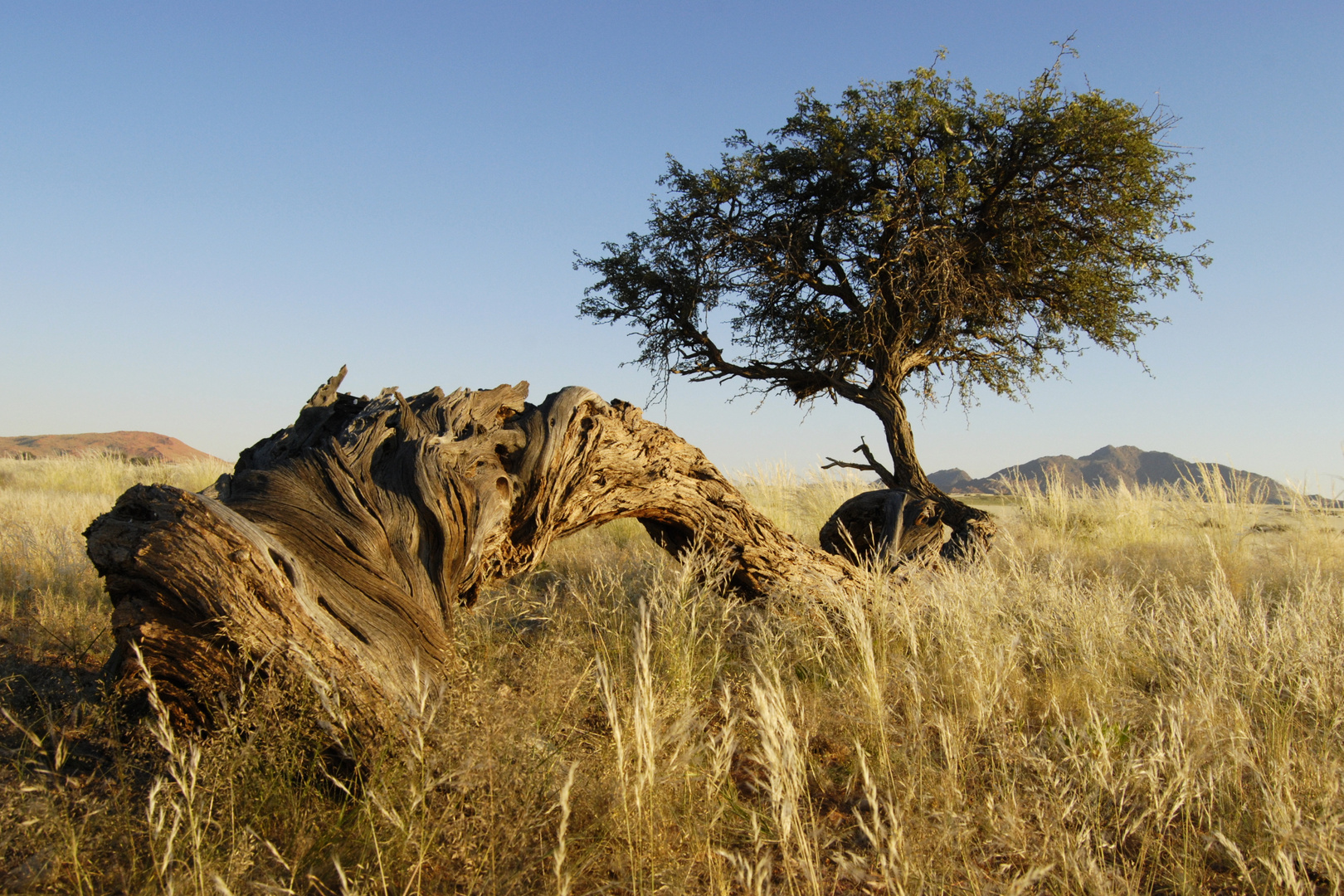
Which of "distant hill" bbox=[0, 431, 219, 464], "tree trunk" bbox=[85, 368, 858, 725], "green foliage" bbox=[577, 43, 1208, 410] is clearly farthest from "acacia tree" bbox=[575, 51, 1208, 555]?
"distant hill" bbox=[0, 431, 219, 464]

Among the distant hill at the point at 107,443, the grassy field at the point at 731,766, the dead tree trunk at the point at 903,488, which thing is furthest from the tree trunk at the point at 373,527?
the distant hill at the point at 107,443

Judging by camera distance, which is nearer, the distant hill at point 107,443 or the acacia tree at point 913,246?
the acacia tree at point 913,246

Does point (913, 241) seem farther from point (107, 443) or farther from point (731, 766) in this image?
point (107, 443)

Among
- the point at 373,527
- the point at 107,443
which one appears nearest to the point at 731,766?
the point at 373,527

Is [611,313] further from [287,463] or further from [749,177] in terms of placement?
[287,463]

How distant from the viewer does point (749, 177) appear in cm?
879

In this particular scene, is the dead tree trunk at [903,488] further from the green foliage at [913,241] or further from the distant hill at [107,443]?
the distant hill at [107,443]

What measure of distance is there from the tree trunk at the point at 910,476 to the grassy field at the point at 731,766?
8.55ft

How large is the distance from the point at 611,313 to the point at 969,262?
431 cm

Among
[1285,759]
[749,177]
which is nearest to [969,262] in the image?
[749,177]

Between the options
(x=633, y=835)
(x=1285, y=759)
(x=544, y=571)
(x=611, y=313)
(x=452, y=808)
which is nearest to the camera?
(x=452, y=808)

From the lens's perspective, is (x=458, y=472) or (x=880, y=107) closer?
(x=458, y=472)

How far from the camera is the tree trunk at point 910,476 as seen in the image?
8.34m

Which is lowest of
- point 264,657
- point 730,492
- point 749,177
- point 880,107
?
point 264,657
